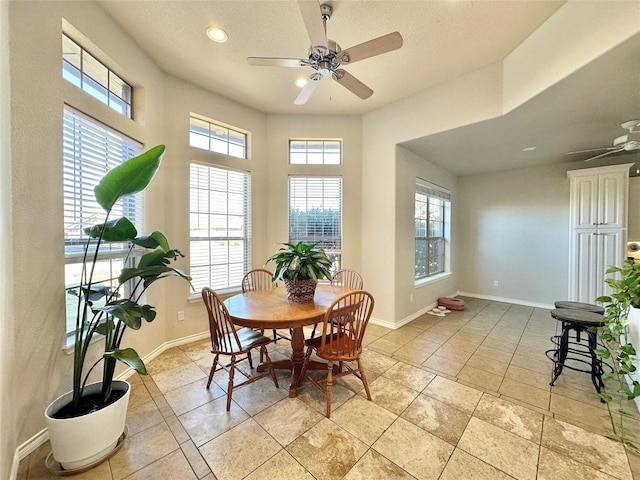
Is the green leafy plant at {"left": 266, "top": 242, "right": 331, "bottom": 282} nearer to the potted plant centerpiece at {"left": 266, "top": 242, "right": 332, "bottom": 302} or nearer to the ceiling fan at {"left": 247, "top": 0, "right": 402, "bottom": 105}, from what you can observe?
the potted plant centerpiece at {"left": 266, "top": 242, "right": 332, "bottom": 302}

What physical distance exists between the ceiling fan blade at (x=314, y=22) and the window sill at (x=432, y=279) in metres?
Answer: 3.54

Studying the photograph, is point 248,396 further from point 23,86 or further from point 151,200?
point 23,86

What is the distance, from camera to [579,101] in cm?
237

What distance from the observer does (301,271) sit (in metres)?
2.22

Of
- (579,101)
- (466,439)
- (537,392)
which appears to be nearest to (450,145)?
(579,101)

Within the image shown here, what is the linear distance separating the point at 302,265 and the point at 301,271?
0.05 meters

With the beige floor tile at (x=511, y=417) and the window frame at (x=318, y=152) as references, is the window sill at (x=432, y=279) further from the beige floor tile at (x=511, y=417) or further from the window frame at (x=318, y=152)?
the window frame at (x=318, y=152)

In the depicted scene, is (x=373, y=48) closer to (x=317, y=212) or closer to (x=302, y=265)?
(x=302, y=265)

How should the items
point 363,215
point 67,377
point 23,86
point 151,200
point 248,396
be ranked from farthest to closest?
1. point 363,215
2. point 151,200
3. point 248,396
4. point 67,377
5. point 23,86

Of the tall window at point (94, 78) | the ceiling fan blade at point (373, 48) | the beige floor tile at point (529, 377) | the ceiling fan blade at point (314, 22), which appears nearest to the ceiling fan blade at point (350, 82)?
the ceiling fan blade at point (373, 48)

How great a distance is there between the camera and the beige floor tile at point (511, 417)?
5.66ft

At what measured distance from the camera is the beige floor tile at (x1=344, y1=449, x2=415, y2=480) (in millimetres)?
1401

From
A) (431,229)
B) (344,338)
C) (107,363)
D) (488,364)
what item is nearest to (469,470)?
(344,338)

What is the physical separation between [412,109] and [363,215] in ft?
5.29
